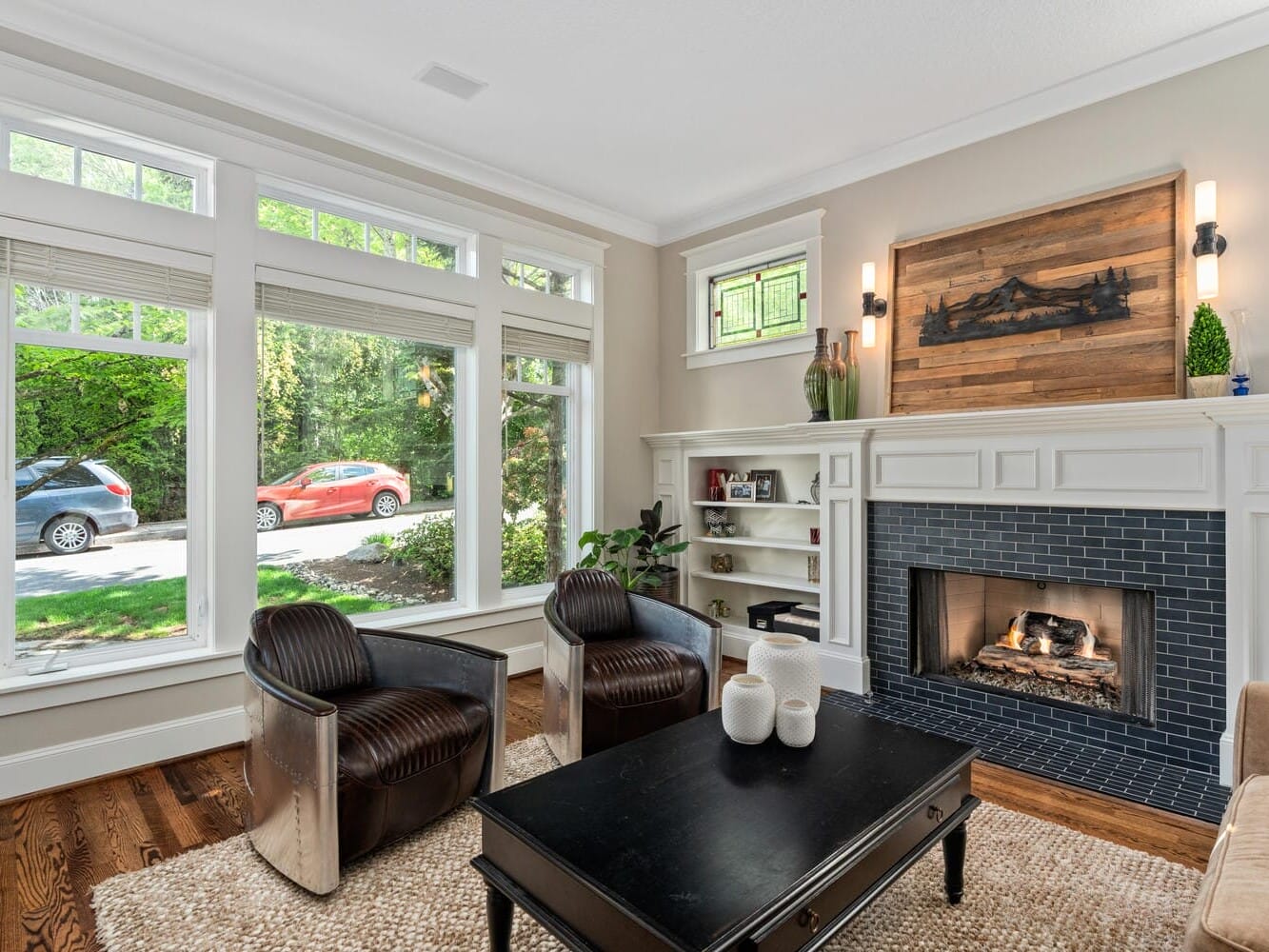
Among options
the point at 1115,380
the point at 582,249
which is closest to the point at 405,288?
the point at 582,249

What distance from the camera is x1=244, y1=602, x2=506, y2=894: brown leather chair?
1992 millimetres

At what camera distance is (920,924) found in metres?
1.89

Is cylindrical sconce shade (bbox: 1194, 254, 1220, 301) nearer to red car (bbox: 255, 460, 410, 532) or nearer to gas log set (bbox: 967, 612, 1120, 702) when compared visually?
gas log set (bbox: 967, 612, 1120, 702)

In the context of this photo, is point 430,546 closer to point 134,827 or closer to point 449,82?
point 134,827

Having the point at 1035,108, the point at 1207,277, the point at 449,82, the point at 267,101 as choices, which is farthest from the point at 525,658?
the point at 1035,108

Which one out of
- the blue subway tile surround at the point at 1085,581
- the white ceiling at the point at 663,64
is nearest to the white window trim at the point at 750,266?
the white ceiling at the point at 663,64

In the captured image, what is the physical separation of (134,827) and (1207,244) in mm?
4639

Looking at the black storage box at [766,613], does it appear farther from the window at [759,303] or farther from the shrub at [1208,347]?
the shrub at [1208,347]

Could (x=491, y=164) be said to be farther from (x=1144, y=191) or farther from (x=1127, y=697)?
(x=1127, y=697)

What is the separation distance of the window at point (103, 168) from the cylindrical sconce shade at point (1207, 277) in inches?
171

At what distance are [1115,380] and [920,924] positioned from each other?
2436 mm

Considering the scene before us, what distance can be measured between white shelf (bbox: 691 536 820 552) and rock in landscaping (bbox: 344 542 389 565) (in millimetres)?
2029

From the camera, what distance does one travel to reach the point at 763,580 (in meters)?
4.44

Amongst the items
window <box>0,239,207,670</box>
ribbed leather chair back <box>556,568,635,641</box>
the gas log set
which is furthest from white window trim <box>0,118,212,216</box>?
the gas log set
